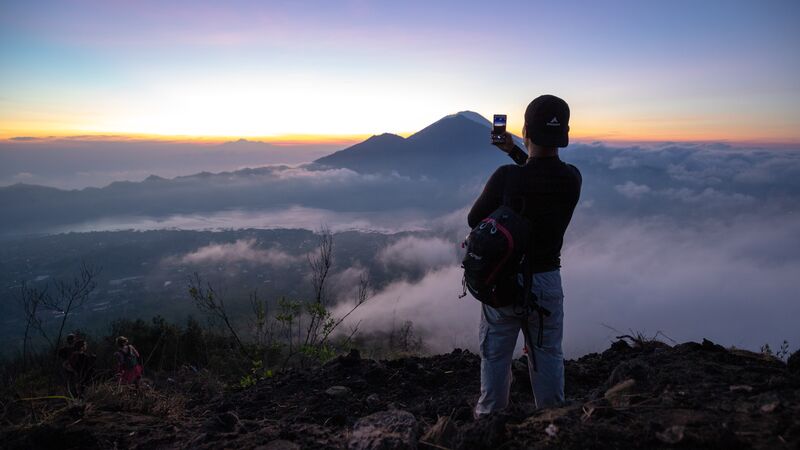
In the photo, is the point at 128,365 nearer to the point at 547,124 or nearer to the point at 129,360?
the point at 129,360

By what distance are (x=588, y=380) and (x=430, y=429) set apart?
118 inches

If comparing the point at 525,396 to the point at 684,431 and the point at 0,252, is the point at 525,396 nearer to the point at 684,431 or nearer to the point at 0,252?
the point at 684,431

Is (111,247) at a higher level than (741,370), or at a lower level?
lower

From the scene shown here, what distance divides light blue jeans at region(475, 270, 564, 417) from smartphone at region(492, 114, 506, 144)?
3.28 ft

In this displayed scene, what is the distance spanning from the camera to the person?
8.77 ft

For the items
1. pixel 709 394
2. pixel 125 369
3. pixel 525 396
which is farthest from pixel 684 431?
pixel 125 369

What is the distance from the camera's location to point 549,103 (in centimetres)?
269

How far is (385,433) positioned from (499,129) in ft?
7.28

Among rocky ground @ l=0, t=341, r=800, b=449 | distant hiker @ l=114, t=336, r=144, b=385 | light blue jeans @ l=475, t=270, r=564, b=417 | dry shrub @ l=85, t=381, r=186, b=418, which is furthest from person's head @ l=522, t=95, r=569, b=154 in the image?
distant hiker @ l=114, t=336, r=144, b=385

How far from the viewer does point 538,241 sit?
2746 millimetres

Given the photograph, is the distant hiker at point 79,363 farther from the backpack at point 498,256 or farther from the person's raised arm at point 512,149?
the person's raised arm at point 512,149

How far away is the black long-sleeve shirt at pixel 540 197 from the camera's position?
2666 mm

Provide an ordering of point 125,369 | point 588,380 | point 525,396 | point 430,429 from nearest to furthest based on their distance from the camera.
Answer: point 430,429
point 525,396
point 588,380
point 125,369

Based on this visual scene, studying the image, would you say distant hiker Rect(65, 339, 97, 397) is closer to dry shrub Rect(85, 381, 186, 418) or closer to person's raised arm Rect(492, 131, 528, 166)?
dry shrub Rect(85, 381, 186, 418)
